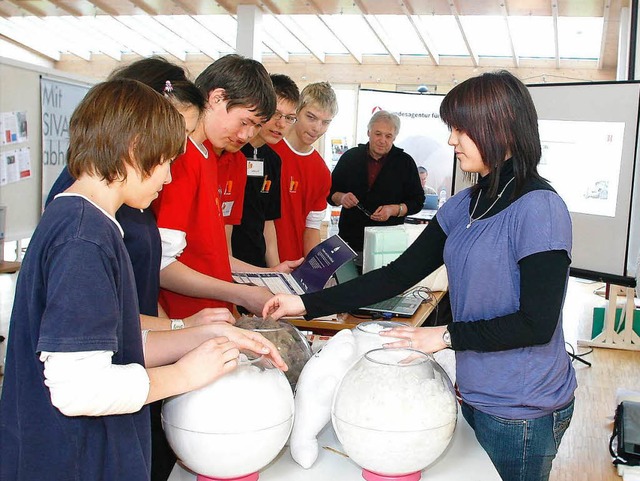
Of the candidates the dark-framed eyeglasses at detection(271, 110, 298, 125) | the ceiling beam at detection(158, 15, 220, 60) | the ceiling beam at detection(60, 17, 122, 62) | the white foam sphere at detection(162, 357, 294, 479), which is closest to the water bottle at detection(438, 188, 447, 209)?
the dark-framed eyeglasses at detection(271, 110, 298, 125)

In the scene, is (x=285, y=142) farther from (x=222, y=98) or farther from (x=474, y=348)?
(x=474, y=348)

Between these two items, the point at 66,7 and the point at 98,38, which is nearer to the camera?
the point at 66,7

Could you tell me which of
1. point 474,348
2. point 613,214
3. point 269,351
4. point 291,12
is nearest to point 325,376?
point 269,351

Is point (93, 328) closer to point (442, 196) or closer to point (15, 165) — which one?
point (15, 165)

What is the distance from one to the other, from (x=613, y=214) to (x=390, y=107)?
412 centimetres

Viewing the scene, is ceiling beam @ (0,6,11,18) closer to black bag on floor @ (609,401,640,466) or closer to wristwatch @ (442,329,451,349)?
black bag on floor @ (609,401,640,466)

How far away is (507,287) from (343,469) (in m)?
0.53

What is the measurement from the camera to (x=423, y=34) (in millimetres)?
10352

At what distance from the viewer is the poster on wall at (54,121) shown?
407 centimetres

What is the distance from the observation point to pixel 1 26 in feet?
40.8

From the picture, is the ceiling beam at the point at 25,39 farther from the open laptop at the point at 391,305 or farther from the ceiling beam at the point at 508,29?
the open laptop at the point at 391,305

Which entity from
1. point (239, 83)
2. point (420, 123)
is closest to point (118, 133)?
point (239, 83)

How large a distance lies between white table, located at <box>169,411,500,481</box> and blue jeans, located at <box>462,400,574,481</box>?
153mm

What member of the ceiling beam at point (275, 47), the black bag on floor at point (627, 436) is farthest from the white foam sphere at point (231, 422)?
the ceiling beam at point (275, 47)
